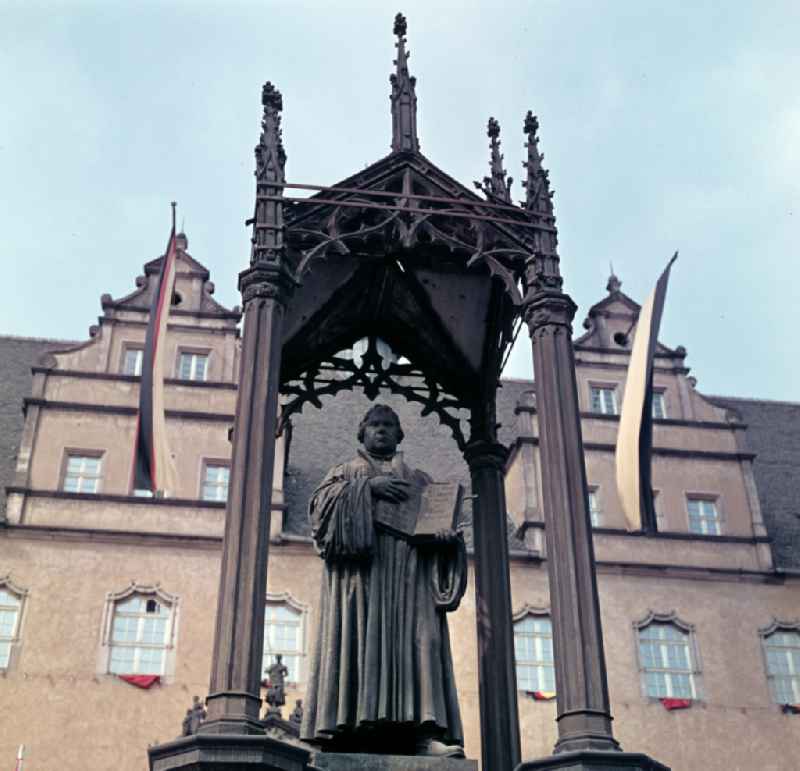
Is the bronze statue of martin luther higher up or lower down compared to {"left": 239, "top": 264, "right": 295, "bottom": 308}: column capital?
lower down

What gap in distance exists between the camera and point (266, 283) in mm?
8594

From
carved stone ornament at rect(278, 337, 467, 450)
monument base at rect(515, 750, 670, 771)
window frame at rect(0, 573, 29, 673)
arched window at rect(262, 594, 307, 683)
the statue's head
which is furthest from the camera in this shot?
arched window at rect(262, 594, 307, 683)

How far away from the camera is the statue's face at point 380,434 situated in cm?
828

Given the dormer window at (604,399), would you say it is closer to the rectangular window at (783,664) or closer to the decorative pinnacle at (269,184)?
the rectangular window at (783,664)

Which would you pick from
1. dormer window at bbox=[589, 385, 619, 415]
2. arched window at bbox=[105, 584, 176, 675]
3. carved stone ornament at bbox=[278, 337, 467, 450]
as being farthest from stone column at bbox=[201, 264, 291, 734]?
dormer window at bbox=[589, 385, 619, 415]

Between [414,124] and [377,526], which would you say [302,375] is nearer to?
[414,124]

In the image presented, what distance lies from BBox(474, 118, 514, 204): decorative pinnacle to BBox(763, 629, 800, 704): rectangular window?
15.9m

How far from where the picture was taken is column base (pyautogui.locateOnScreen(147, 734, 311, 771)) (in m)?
6.36

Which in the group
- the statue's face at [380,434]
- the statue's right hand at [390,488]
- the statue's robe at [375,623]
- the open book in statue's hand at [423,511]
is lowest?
the statue's robe at [375,623]

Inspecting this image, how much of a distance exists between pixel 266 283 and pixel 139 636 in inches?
562

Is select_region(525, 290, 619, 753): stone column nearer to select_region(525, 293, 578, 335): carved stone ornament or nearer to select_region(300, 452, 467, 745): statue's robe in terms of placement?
select_region(525, 293, 578, 335): carved stone ornament

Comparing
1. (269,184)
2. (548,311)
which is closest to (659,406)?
(548,311)

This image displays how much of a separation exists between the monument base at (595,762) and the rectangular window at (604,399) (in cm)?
1921

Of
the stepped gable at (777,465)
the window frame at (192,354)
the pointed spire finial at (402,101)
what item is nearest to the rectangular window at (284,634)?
Answer: the window frame at (192,354)
